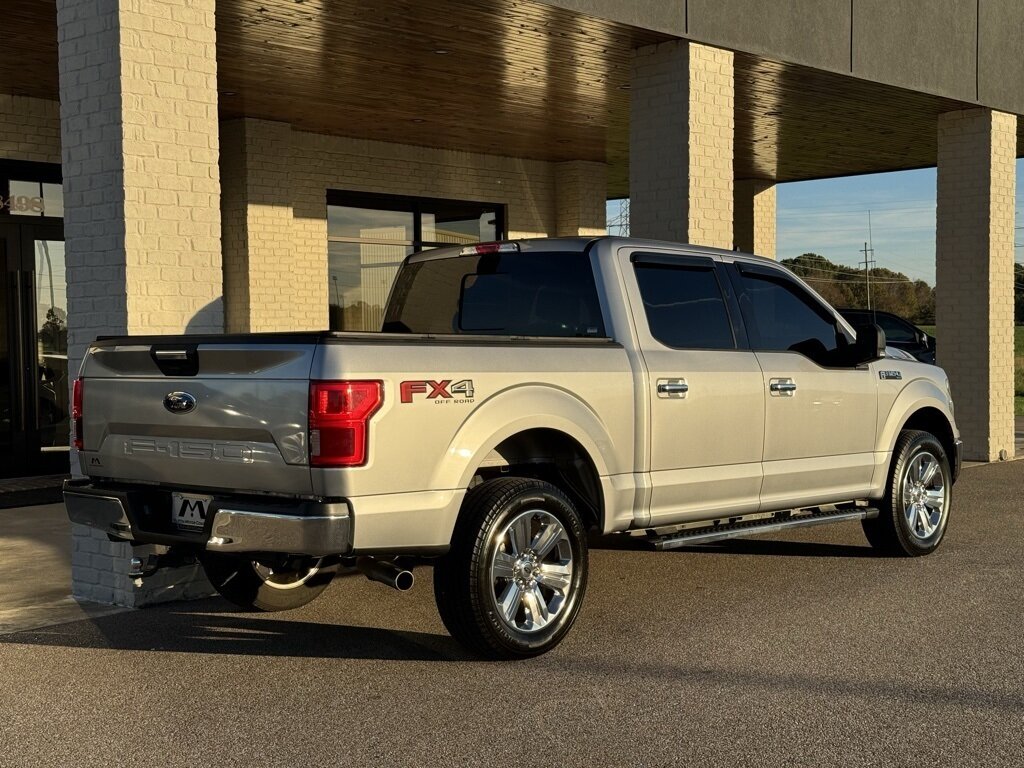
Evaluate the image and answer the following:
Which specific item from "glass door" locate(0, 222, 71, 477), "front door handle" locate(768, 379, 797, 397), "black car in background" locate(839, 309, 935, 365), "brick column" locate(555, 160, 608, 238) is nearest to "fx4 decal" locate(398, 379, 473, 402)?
"front door handle" locate(768, 379, 797, 397)

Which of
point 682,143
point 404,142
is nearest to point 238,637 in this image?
point 682,143

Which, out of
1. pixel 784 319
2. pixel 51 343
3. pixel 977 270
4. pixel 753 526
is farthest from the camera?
pixel 977 270

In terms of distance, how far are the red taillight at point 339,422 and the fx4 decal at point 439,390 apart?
202 mm

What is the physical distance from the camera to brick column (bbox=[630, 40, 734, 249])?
37.9ft

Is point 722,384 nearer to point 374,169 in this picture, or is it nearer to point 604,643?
point 604,643

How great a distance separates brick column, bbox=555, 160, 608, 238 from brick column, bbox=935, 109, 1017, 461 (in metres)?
5.47

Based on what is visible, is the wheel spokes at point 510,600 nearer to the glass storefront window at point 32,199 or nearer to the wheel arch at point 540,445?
the wheel arch at point 540,445

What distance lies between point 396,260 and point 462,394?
12255 mm

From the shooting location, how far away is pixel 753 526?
7.60m

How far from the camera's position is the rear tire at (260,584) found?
696 cm

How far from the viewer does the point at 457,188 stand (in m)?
18.4

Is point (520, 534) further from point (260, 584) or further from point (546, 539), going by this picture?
point (260, 584)

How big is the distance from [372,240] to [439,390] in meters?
12.0

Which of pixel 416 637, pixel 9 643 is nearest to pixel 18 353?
pixel 9 643
